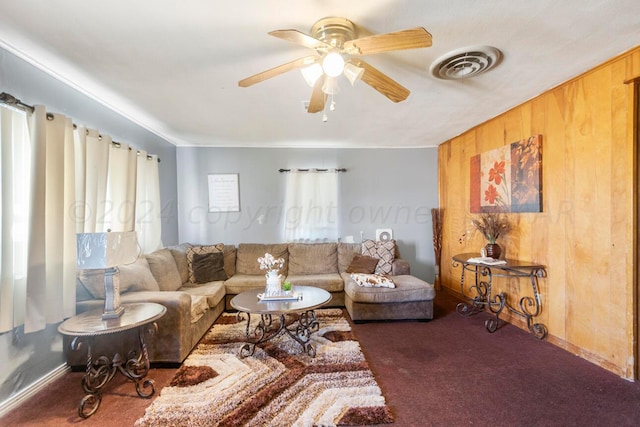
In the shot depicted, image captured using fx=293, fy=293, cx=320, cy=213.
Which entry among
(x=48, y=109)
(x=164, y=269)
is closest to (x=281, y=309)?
(x=164, y=269)

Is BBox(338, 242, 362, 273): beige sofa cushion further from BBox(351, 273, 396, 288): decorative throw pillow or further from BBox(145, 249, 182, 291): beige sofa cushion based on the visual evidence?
BBox(145, 249, 182, 291): beige sofa cushion

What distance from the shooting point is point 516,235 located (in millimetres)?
3104

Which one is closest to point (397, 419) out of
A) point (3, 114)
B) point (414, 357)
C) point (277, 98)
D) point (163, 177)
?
point (414, 357)

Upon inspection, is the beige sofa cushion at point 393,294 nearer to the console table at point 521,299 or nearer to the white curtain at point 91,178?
the console table at point 521,299

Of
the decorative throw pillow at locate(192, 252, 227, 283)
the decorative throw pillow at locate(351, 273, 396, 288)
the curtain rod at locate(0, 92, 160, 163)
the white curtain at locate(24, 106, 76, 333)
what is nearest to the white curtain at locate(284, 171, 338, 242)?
the decorative throw pillow at locate(192, 252, 227, 283)

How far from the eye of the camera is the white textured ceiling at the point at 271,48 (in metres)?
1.57

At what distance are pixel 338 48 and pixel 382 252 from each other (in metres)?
2.94

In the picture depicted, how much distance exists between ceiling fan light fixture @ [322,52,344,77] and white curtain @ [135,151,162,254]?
8.88 feet

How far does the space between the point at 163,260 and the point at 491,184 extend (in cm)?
387

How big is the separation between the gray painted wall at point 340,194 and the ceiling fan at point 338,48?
108 inches

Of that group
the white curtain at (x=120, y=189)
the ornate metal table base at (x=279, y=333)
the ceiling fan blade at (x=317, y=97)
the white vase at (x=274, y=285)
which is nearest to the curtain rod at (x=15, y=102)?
the white curtain at (x=120, y=189)

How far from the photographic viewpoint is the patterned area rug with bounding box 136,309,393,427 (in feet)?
5.79

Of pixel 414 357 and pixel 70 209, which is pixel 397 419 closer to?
pixel 414 357

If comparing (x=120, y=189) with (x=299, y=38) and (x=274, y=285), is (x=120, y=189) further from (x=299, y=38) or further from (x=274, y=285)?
(x=299, y=38)
